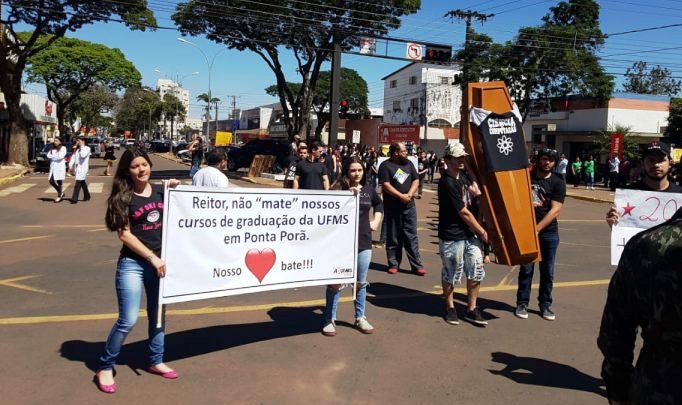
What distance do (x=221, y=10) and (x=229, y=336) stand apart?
25784mm

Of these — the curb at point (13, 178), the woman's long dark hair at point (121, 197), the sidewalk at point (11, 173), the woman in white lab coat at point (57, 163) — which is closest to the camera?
the woman's long dark hair at point (121, 197)

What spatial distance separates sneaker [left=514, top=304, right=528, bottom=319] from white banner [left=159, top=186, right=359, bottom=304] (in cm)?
207

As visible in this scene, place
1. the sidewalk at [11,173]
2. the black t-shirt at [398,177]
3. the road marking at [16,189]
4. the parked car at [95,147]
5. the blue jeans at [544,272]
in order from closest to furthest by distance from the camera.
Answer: the blue jeans at [544,272] < the black t-shirt at [398,177] < the road marking at [16,189] < the sidewalk at [11,173] < the parked car at [95,147]

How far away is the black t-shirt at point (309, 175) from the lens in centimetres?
873

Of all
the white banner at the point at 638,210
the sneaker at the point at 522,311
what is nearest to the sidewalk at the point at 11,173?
the sneaker at the point at 522,311

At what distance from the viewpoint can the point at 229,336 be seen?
17.0 feet

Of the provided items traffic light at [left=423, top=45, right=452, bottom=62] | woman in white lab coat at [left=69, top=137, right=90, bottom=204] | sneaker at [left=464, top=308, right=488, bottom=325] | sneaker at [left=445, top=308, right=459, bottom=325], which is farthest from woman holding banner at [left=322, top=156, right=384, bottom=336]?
traffic light at [left=423, top=45, right=452, bottom=62]

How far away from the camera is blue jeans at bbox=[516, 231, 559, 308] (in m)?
5.98

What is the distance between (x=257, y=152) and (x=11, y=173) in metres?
11.4

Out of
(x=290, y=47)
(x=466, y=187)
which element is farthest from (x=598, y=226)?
(x=290, y=47)

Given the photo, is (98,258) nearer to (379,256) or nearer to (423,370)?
(379,256)

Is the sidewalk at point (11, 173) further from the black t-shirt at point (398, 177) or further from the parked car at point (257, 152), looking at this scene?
the black t-shirt at point (398, 177)

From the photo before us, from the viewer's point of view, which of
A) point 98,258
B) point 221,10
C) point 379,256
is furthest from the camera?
point 221,10

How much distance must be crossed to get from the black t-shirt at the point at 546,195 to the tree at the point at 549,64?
26.4m
